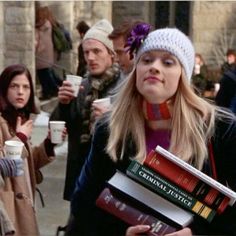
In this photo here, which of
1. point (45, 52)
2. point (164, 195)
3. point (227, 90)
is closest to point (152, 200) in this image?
point (164, 195)

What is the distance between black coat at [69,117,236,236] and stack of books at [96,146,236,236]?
60 mm

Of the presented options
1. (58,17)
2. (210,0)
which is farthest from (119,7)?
(58,17)

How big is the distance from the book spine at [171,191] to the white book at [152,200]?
0.03 meters

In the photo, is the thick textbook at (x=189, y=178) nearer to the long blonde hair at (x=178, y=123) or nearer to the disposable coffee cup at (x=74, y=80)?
the long blonde hair at (x=178, y=123)

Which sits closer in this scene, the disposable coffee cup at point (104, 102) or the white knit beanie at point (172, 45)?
the white knit beanie at point (172, 45)

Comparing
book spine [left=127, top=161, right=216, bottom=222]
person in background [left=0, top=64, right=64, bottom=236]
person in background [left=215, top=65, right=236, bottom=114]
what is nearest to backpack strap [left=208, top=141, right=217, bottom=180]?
book spine [left=127, top=161, right=216, bottom=222]

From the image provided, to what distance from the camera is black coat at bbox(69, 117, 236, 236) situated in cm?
265

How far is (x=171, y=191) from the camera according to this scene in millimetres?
2586

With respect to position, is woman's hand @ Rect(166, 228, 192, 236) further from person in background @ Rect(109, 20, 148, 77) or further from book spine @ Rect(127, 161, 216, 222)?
person in background @ Rect(109, 20, 148, 77)

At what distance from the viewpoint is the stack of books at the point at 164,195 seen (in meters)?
2.56

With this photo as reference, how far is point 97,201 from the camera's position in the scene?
8.77 feet

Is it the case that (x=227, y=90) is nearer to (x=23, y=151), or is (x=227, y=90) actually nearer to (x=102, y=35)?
(x=102, y=35)

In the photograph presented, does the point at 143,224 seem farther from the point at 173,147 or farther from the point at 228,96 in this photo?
the point at 228,96

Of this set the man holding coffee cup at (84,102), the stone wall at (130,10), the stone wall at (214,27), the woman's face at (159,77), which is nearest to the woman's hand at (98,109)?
the man holding coffee cup at (84,102)
